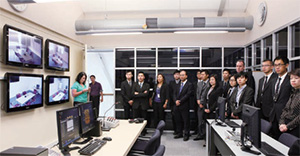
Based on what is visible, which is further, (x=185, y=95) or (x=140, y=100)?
(x=140, y=100)

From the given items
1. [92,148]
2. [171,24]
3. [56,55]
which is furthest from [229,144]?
[56,55]

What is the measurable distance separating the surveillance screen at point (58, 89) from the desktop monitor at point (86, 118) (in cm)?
216

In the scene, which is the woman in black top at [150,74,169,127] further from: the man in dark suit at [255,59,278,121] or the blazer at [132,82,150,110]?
the man in dark suit at [255,59,278,121]

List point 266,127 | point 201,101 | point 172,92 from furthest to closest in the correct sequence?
point 172,92 < point 201,101 < point 266,127

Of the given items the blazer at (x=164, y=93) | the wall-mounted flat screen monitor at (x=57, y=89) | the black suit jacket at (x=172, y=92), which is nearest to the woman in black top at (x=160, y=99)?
the blazer at (x=164, y=93)

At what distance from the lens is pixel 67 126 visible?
5.74 ft

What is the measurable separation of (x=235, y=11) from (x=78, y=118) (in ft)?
18.2

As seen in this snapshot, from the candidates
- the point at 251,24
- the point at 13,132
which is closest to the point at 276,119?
the point at 251,24

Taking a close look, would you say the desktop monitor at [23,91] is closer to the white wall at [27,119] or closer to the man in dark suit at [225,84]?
the white wall at [27,119]

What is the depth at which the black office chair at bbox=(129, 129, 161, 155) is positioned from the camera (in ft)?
5.73

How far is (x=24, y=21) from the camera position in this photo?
331 cm

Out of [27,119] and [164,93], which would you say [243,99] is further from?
[27,119]

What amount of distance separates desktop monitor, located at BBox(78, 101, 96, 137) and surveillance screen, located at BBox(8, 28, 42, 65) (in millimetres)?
1758

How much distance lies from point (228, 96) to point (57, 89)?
12.9 ft
